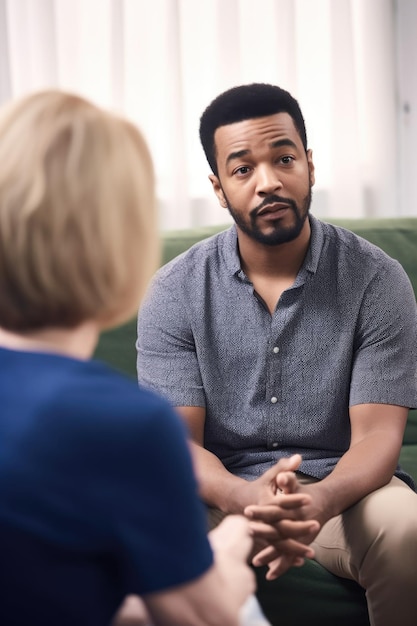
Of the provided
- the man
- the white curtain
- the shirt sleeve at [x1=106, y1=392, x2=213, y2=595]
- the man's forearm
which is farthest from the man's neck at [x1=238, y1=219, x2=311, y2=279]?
the shirt sleeve at [x1=106, y1=392, x2=213, y2=595]

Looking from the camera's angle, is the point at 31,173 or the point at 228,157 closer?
the point at 31,173

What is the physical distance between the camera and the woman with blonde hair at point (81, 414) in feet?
2.50

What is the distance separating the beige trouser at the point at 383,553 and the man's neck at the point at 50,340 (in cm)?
101

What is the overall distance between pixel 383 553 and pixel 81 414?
1101 mm

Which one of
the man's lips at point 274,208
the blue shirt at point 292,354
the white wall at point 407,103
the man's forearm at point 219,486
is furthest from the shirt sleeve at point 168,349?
the white wall at point 407,103

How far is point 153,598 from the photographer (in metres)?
0.81

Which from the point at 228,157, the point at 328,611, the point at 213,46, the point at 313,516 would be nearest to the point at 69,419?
the point at 313,516

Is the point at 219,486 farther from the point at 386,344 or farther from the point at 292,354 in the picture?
the point at 386,344

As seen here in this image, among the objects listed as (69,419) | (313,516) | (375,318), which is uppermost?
(69,419)

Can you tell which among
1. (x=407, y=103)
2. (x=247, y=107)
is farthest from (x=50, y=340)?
(x=407, y=103)

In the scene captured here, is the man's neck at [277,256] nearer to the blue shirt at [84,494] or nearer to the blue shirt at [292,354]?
the blue shirt at [292,354]

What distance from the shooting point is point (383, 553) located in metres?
1.71

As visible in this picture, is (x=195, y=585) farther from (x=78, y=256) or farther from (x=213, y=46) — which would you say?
(x=213, y=46)

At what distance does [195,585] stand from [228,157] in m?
1.34
